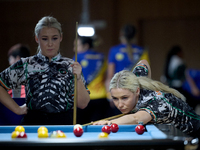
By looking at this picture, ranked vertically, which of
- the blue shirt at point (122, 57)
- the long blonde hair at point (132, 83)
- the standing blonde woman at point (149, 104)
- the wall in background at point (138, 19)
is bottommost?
the standing blonde woman at point (149, 104)

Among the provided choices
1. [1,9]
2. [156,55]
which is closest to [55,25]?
[156,55]

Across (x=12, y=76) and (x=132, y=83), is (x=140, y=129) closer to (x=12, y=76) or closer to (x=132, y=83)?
(x=132, y=83)

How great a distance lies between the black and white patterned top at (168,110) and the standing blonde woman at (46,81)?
526 millimetres

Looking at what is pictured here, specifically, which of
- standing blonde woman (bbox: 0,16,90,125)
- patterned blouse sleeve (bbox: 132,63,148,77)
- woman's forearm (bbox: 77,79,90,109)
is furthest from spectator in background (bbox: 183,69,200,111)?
standing blonde woman (bbox: 0,16,90,125)

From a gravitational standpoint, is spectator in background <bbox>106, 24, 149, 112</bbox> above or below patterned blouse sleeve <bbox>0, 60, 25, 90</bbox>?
above

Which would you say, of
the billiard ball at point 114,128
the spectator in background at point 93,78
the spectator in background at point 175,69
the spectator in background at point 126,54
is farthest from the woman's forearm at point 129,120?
the spectator in background at point 175,69

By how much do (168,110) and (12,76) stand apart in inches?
47.3

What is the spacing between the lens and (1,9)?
6.29 metres

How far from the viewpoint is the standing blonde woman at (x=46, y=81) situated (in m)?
2.21

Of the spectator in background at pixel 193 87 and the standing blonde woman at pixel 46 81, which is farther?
the spectator in background at pixel 193 87

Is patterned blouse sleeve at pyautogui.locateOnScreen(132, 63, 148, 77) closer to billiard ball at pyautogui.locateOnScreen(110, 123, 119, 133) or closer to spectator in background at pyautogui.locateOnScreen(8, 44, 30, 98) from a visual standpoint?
billiard ball at pyautogui.locateOnScreen(110, 123, 119, 133)

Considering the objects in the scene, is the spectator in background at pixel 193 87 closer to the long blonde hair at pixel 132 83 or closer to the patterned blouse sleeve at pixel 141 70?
the patterned blouse sleeve at pixel 141 70

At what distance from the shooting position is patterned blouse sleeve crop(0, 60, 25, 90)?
2289 millimetres

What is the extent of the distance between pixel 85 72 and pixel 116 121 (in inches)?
65.4
